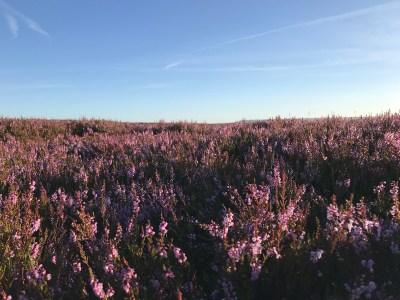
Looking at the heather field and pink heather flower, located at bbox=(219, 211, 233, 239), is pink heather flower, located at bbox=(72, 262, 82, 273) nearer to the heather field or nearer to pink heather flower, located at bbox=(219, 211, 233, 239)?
the heather field

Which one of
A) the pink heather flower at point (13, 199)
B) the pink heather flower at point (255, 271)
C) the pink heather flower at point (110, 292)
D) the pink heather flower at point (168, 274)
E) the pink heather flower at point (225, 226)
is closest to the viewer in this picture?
the pink heather flower at point (110, 292)

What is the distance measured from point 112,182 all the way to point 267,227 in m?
2.78

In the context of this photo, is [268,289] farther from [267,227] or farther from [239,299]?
[267,227]

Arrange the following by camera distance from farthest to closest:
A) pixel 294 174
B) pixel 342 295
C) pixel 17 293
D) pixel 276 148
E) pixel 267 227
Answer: pixel 276 148, pixel 294 174, pixel 267 227, pixel 17 293, pixel 342 295

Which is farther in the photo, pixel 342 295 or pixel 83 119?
pixel 83 119

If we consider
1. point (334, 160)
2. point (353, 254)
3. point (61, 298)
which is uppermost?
point (334, 160)

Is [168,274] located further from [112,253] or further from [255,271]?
[255,271]

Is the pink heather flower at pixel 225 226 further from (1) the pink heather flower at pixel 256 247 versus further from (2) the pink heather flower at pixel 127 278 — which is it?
(2) the pink heather flower at pixel 127 278

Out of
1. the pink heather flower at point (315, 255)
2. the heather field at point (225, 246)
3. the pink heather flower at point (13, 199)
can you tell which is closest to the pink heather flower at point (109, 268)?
the heather field at point (225, 246)

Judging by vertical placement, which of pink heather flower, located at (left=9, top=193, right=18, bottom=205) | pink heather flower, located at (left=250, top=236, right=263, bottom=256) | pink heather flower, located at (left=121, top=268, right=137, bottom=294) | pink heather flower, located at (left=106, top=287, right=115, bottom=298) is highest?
pink heather flower, located at (left=9, top=193, right=18, bottom=205)

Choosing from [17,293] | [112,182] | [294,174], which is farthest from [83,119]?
[17,293]

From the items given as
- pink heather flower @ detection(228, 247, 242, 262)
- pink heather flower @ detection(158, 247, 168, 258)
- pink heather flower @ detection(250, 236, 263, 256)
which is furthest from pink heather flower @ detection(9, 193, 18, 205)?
pink heather flower @ detection(250, 236, 263, 256)

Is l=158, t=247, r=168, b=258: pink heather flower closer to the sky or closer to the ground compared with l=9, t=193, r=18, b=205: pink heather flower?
closer to the ground

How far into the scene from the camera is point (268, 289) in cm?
237
